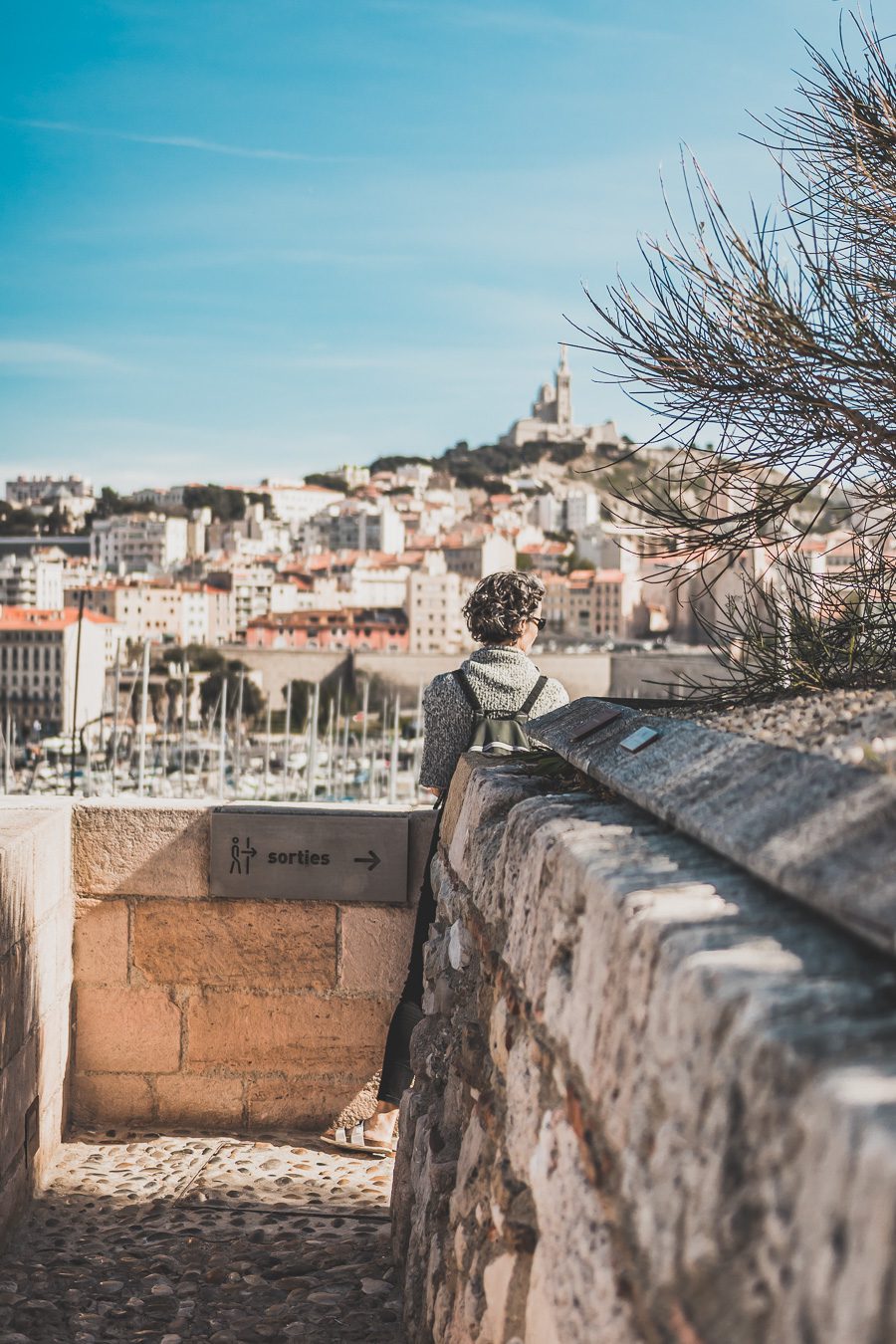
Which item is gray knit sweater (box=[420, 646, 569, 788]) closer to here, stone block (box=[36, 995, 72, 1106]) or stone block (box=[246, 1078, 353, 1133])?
stone block (box=[246, 1078, 353, 1133])

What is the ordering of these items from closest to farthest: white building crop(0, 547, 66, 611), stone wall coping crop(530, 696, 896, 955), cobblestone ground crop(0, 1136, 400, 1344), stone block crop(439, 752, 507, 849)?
stone wall coping crop(530, 696, 896, 955) → cobblestone ground crop(0, 1136, 400, 1344) → stone block crop(439, 752, 507, 849) → white building crop(0, 547, 66, 611)

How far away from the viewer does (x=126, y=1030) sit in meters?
4.30

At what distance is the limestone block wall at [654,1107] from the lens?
3.24ft

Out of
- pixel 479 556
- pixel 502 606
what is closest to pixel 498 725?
pixel 502 606

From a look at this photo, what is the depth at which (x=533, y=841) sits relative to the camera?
7.26ft

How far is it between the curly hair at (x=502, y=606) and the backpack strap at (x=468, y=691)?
14 centimetres

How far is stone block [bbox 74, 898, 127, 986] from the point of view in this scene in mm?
4254

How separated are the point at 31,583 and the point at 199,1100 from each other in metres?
102

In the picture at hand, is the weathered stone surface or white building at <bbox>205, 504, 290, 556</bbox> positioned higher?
white building at <bbox>205, 504, 290, 556</bbox>

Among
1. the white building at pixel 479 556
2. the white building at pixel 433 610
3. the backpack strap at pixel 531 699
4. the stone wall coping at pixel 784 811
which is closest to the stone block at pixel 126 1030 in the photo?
the backpack strap at pixel 531 699

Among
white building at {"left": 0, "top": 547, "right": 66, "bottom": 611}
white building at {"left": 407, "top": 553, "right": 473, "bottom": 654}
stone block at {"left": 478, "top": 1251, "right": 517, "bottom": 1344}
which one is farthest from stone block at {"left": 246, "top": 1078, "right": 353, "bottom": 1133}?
white building at {"left": 0, "top": 547, "right": 66, "bottom": 611}

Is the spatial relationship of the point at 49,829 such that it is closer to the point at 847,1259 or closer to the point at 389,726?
the point at 847,1259

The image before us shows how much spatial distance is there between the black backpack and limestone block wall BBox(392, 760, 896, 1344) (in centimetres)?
97

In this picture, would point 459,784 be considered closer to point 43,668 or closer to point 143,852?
point 143,852
